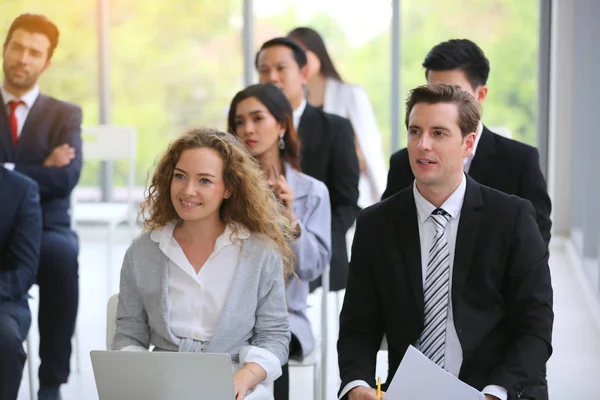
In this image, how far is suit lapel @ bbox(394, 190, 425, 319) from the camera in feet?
7.63

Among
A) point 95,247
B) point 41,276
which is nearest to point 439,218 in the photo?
point 41,276

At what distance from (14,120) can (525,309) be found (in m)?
2.58

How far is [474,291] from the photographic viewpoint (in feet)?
7.59

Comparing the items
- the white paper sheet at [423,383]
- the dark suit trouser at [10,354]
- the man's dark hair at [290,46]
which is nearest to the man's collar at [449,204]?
the white paper sheet at [423,383]

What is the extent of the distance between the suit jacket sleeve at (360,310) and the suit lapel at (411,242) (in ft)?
0.26

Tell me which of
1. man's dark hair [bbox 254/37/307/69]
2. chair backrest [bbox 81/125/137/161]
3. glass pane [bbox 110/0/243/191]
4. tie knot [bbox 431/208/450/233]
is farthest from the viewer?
glass pane [bbox 110/0/243/191]

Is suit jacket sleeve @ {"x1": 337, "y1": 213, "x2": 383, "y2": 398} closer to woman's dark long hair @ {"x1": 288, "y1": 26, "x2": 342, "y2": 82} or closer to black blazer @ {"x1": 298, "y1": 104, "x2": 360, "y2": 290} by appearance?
black blazer @ {"x1": 298, "y1": 104, "x2": 360, "y2": 290}

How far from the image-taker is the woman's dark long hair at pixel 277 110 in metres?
3.31

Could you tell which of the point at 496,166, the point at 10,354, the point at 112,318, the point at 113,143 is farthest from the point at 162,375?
the point at 113,143

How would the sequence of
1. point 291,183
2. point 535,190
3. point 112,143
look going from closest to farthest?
1. point 535,190
2. point 291,183
3. point 112,143

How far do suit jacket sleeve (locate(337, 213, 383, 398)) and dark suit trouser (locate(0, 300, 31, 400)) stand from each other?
1.30 meters

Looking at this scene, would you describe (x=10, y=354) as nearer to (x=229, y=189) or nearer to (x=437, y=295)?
(x=229, y=189)

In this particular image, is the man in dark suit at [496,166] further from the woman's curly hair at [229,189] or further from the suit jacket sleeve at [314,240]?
the woman's curly hair at [229,189]

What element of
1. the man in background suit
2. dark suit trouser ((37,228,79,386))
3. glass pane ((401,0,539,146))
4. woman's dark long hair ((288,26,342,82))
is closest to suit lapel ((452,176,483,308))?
the man in background suit
